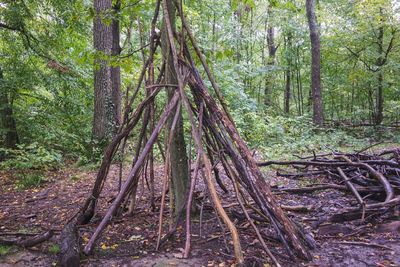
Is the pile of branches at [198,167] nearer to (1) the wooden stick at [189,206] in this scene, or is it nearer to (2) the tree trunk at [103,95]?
(1) the wooden stick at [189,206]

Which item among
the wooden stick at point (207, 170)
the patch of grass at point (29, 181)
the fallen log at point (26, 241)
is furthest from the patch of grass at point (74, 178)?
the wooden stick at point (207, 170)

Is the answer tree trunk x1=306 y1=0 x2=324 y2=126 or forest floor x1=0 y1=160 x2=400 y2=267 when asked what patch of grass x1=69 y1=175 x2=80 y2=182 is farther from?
tree trunk x1=306 y1=0 x2=324 y2=126

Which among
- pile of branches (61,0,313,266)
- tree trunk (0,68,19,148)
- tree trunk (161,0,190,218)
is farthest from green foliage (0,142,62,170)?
tree trunk (161,0,190,218)

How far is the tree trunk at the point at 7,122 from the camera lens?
736 centimetres

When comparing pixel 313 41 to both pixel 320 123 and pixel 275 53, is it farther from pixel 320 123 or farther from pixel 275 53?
pixel 275 53

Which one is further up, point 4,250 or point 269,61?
point 269,61

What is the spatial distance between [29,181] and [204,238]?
4207 millimetres

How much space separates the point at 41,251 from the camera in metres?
2.60

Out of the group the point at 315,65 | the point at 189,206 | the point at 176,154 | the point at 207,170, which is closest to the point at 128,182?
the point at 189,206

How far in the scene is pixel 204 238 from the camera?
2.78 metres

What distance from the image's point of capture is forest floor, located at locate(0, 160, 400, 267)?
7.78ft

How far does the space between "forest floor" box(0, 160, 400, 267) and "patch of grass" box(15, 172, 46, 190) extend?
4.50ft

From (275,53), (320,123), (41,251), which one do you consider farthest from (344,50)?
(41,251)

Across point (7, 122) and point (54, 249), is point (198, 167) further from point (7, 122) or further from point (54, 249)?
point (7, 122)
